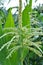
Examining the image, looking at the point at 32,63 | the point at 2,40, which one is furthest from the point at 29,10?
the point at 32,63

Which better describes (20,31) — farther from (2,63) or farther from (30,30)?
(2,63)

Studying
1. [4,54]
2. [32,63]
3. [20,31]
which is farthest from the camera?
[32,63]

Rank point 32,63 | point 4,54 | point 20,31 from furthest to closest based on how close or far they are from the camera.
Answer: point 32,63, point 4,54, point 20,31

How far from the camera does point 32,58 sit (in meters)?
0.86

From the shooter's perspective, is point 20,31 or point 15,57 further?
point 15,57

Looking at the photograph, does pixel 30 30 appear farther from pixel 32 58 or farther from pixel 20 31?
pixel 32 58

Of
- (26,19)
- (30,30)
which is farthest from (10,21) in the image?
(30,30)

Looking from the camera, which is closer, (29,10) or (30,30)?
(30,30)

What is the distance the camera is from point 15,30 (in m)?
0.50

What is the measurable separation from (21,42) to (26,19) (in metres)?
0.20

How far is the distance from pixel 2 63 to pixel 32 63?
219mm

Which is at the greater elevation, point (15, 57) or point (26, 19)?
point (26, 19)

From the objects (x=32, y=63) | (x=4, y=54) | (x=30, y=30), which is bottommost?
(x=32, y=63)

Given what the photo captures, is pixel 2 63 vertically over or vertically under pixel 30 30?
under
